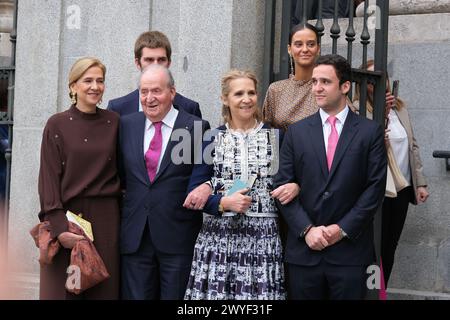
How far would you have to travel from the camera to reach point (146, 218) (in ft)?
19.5

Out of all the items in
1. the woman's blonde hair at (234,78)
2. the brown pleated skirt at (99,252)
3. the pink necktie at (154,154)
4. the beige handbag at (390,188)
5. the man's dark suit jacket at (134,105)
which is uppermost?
the woman's blonde hair at (234,78)

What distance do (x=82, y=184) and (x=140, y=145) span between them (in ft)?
1.52

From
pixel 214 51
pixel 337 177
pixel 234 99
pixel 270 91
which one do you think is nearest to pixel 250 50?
pixel 214 51

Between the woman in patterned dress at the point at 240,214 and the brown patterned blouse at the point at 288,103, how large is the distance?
272mm

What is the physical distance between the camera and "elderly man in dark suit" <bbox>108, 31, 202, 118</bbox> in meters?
6.46

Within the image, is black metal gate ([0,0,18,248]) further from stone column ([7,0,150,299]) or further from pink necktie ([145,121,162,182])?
pink necktie ([145,121,162,182])

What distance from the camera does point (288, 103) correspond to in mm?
6281

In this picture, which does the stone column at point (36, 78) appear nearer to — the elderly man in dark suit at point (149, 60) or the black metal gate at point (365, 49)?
the elderly man in dark suit at point (149, 60)

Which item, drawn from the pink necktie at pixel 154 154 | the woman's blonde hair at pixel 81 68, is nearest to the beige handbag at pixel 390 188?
the pink necktie at pixel 154 154

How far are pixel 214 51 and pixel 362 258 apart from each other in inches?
89.6

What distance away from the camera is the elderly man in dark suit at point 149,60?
646 centimetres

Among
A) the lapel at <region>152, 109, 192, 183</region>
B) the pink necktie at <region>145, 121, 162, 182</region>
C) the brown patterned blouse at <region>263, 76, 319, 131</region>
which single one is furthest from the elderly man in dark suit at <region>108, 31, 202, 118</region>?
Answer: the brown patterned blouse at <region>263, 76, 319, 131</region>

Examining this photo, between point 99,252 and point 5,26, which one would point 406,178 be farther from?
point 5,26
